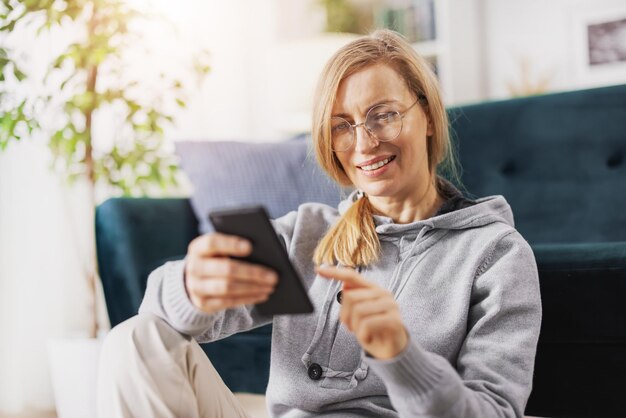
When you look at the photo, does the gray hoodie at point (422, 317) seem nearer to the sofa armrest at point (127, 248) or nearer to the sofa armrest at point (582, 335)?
the sofa armrest at point (582, 335)

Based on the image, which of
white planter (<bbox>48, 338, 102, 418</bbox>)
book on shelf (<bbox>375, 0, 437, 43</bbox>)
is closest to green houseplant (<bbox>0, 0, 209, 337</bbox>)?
white planter (<bbox>48, 338, 102, 418</bbox>)

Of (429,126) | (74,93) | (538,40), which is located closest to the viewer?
(429,126)

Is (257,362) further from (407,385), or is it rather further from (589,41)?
(589,41)

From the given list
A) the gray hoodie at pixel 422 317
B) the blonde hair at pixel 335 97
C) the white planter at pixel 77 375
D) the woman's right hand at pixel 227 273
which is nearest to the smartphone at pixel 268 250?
the woman's right hand at pixel 227 273

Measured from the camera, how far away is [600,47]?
3025 millimetres

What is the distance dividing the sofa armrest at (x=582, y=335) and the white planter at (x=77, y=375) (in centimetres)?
91

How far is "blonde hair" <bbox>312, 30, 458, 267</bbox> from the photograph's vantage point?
111 centimetres

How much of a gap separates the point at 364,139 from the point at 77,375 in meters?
0.89

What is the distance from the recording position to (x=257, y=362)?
1.65 meters

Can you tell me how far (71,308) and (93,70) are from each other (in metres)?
0.66

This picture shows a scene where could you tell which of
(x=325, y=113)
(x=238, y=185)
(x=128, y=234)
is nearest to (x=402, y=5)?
(x=238, y=185)

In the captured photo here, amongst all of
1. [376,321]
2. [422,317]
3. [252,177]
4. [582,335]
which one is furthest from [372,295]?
[252,177]

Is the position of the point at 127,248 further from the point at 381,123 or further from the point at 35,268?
the point at 381,123

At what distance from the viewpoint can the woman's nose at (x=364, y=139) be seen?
1.09 meters
